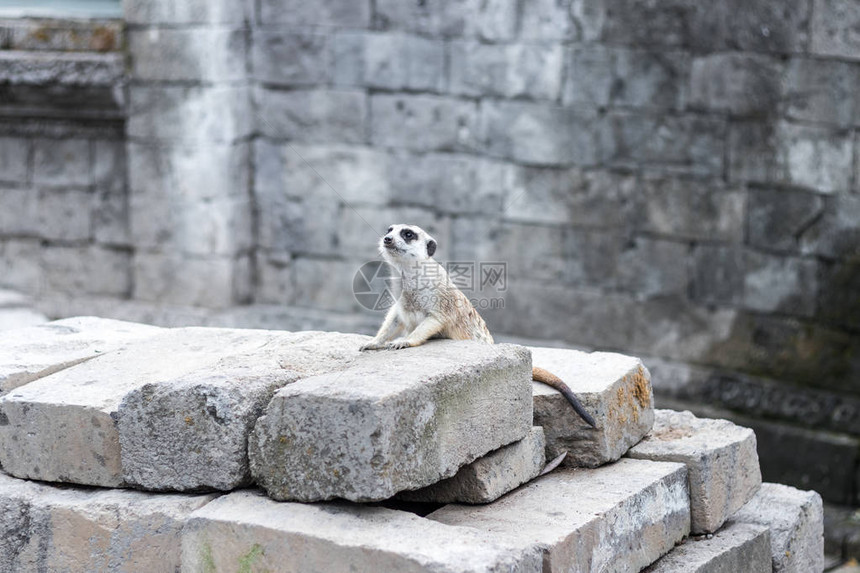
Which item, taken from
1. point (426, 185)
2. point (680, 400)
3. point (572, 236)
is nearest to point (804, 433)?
point (680, 400)

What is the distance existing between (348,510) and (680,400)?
482cm

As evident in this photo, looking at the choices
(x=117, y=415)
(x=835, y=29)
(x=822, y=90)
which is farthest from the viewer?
(x=822, y=90)

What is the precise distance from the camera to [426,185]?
899cm

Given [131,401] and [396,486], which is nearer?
[396,486]

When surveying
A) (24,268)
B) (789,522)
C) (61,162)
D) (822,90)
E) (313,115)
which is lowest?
(789,522)

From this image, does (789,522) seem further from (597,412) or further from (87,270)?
(87,270)

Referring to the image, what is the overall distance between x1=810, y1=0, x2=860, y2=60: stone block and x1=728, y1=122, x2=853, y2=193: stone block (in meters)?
0.50

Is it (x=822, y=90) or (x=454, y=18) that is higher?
Answer: (x=454, y=18)

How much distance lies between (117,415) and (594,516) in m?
1.71

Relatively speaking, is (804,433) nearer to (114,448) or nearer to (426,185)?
(426,185)

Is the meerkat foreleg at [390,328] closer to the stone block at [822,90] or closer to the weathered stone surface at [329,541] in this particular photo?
the weathered stone surface at [329,541]

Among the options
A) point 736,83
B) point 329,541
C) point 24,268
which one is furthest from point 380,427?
point 24,268

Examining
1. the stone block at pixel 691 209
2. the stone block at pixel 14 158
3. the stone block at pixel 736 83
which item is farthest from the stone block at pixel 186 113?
the stone block at pixel 736 83

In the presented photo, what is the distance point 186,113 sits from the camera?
29.7ft
